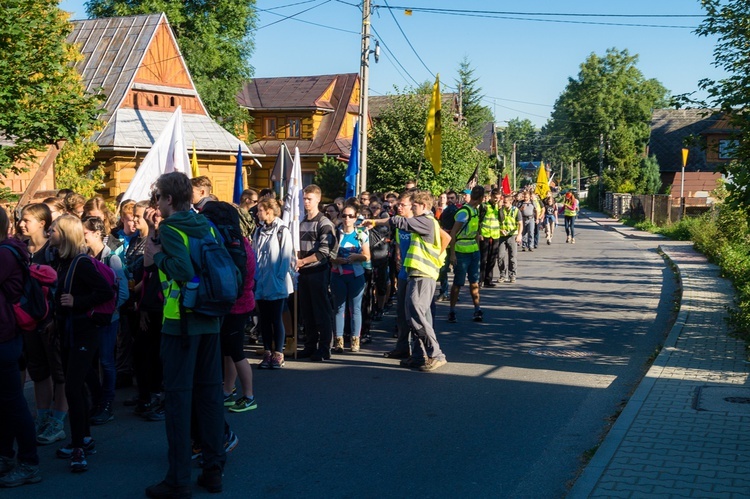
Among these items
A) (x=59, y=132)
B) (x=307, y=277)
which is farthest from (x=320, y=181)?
(x=307, y=277)

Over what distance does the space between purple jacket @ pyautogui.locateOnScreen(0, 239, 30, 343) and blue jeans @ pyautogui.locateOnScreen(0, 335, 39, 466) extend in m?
0.09

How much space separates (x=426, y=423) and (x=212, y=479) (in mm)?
2217

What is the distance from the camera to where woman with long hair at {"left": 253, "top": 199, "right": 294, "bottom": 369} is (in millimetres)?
8977

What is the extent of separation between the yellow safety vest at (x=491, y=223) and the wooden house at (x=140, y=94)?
1486cm

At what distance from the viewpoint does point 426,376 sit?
912 cm

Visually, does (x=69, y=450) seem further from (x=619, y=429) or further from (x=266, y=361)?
(x=619, y=429)

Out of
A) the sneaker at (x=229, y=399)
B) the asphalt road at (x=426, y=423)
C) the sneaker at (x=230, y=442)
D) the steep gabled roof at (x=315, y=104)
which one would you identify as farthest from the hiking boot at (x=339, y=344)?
the steep gabled roof at (x=315, y=104)

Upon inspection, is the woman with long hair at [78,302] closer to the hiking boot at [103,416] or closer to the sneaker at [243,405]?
the hiking boot at [103,416]

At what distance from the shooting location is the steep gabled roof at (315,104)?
47.7 m

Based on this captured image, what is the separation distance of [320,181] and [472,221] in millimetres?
23884

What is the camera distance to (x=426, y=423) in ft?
23.7

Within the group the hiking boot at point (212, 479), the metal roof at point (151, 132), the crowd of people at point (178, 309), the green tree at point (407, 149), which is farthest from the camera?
the green tree at point (407, 149)

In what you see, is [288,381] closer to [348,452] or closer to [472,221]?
[348,452]

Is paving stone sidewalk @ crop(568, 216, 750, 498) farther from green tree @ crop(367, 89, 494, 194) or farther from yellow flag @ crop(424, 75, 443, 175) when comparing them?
green tree @ crop(367, 89, 494, 194)
